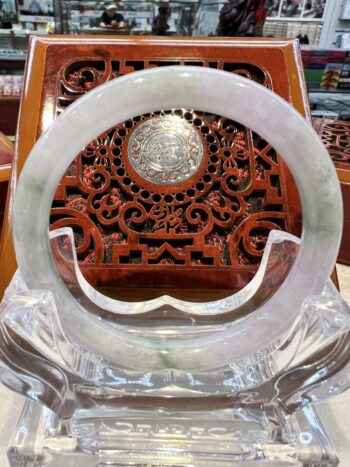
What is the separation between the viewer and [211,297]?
2.43ft

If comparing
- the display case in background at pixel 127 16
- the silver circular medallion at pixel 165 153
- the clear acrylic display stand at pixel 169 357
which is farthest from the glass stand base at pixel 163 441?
the display case in background at pixel 127 16

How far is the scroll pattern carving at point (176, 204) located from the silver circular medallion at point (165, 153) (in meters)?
0.01

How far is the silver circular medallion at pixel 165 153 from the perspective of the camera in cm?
78

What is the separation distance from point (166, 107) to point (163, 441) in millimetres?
373

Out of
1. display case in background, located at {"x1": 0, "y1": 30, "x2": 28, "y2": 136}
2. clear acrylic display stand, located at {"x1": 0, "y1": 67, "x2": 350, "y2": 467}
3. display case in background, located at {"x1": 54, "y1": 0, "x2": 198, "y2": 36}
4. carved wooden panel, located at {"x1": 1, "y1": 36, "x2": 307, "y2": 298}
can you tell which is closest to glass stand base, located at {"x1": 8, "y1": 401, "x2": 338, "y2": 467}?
clear acrylic display stand, located at {"x1": 0, "y1": 67, "x2": 350, "y2": 467}

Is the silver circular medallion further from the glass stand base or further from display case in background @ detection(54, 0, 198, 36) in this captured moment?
display case in background @ detection(54, 0, 198, 36)

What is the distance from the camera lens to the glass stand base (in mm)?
467

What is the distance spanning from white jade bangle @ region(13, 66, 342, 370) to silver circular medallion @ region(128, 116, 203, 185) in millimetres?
285

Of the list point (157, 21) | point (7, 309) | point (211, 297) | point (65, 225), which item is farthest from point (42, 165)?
point (157, 21)

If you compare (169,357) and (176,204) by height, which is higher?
(176,204)

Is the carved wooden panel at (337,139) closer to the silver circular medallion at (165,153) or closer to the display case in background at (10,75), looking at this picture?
the silver circular medallion at (165,153)

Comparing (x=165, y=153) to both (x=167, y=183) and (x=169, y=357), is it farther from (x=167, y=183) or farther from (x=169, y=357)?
(x=169, y=357)

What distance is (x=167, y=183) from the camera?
77 cm

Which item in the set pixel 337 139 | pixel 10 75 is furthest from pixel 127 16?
pixel 337 139
